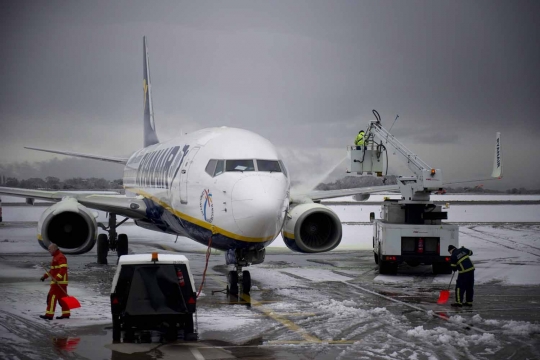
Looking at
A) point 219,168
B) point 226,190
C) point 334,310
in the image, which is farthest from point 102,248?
point 334,310

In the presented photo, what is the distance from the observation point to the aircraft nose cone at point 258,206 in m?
15.8

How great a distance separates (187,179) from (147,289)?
634 centimetres

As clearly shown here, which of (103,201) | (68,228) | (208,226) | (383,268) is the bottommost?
(383,268)

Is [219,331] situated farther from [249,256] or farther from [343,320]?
[249,256]

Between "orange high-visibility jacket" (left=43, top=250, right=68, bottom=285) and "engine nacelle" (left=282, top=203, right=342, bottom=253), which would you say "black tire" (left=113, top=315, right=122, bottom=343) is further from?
"engine nacelle" (left=282, top=203, right=342, bottom=253)

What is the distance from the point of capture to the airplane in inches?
637

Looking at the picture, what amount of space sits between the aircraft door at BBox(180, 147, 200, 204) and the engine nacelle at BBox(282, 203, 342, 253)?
2.90 m

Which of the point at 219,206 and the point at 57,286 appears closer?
the point at 57,286

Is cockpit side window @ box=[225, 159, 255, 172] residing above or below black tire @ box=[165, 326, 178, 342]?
above

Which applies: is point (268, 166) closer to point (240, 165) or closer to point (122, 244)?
point (240, 165)

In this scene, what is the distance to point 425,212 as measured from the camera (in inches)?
872

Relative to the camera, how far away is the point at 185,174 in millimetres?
18891

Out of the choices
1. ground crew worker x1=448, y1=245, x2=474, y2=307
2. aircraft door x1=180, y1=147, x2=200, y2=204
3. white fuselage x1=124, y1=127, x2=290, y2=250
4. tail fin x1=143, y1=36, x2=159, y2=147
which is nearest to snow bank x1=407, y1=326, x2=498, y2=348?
ground crew worker x1=448, y1=245, x2=474, y2=307

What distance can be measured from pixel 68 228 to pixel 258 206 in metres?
7.93
